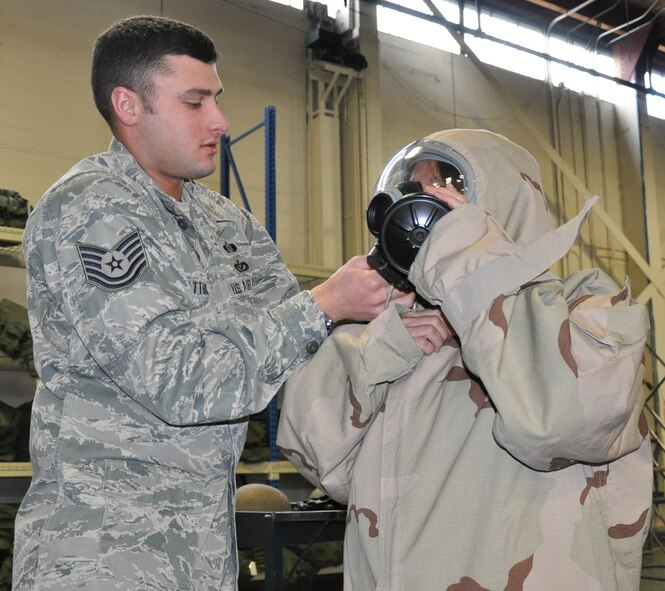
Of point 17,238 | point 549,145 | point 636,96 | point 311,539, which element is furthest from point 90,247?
point 636,96

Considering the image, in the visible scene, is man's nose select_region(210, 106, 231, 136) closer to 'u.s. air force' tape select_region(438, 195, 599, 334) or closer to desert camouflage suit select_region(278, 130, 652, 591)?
desert camouflage suit select_region(278, 130, 652, 591)

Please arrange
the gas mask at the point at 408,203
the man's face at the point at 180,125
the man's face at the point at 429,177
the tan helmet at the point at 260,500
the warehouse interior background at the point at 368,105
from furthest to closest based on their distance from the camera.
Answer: the warehouse interior background at the point at 368,105 → the tan helmet at the point at 260,500 → the man's face at the point at 180,125 → the man's face at the point at 429,177 → the gas mask at the point at 408,203

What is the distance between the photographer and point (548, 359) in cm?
117

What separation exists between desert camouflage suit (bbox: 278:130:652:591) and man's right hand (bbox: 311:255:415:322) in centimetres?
5

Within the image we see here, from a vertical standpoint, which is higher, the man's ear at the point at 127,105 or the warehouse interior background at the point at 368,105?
the warehouse interior background at the point at 368,105

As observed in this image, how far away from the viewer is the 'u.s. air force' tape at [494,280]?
4.03ft

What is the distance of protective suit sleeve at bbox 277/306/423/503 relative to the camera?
1.39 m

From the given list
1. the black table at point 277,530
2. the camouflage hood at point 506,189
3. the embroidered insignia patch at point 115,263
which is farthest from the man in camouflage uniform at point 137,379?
the black table at point 277,530

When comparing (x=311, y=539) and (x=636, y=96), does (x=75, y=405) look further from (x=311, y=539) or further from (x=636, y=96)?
(x=636, y=96)

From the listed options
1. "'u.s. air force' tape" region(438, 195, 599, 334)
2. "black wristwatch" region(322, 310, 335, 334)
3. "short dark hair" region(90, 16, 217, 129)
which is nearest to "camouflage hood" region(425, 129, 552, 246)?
"'u.s. air force' tape" region(438, 195, 599, 334)

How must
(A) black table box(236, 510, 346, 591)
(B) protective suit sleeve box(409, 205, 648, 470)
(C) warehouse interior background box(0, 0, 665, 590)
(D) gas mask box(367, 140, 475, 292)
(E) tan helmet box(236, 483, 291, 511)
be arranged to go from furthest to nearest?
(C) warehouse interior background box(0, 0, 665, 590) → (E) tan helmet box(236, 483, 291, 511) → (A) black table box(236, 510, 346, 591) → (D) gas mask box(367, 140, 475, 292) → (B) protective suit sleeve box(409, 205, 648, 470)

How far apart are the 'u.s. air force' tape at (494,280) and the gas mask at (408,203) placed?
13 cm

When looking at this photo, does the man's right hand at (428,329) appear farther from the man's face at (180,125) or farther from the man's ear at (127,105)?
the man's ear at (127,105)

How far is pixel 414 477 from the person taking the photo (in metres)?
1.36
